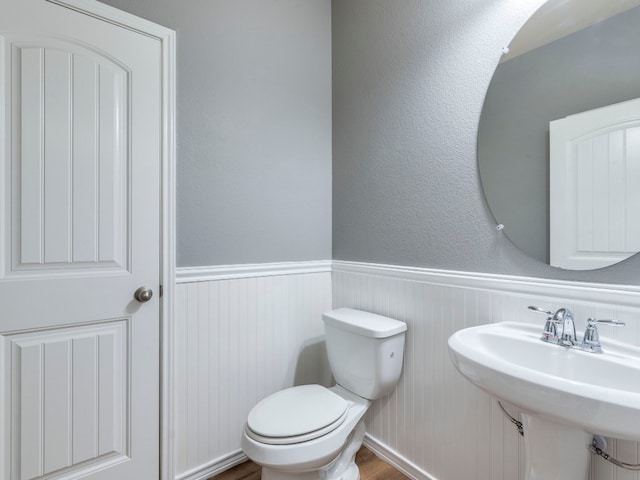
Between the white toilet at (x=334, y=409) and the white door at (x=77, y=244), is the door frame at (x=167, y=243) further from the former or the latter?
the white toilet at (x=334, y=409)

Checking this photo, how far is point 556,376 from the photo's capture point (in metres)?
0.81

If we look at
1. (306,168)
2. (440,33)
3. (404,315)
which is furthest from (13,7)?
(404,315)

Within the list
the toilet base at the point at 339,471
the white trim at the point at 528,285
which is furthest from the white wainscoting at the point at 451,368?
the toilet base at the point at 339,471

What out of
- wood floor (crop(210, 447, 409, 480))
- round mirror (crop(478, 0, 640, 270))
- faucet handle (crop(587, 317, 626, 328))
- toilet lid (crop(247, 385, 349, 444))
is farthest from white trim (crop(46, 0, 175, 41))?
wood floor (crop(210, 447, 409, 480))

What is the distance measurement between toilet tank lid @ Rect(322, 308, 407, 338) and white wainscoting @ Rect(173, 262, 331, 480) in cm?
28

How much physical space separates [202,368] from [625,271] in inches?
62.1

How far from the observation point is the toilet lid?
1.15 m

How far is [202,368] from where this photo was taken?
1.45m

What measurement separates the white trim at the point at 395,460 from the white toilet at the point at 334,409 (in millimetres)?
215

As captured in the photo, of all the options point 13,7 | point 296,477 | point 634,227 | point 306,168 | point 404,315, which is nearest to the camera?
point 634,227

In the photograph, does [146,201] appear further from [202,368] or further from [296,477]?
[296,477]

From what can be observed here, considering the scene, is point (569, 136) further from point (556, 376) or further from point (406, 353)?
point (406, 353)

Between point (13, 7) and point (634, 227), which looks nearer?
point (634, 227)

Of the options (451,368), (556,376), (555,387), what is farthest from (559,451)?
(451,368)
